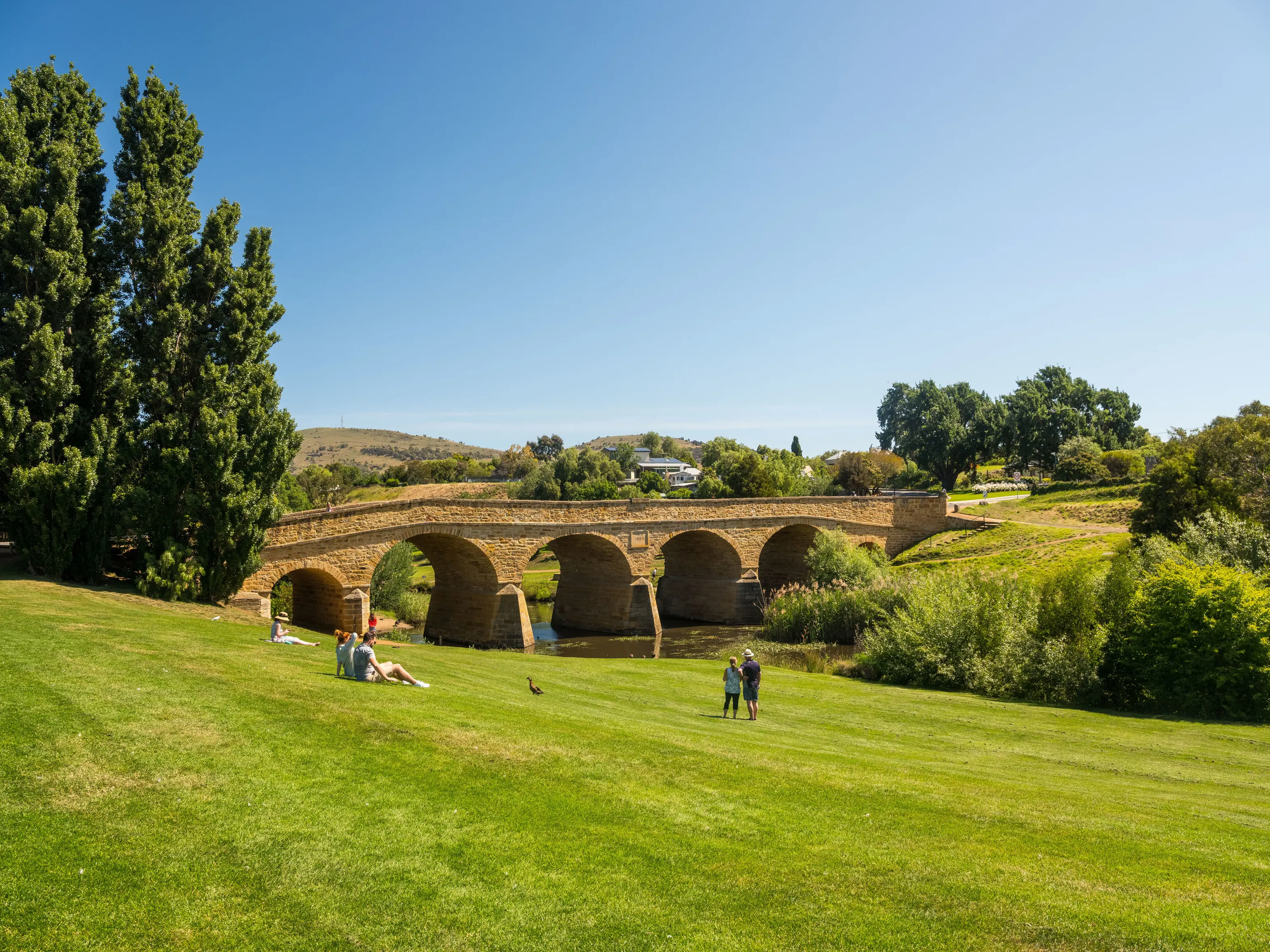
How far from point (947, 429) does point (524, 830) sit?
84391mm

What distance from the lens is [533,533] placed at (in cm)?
3516

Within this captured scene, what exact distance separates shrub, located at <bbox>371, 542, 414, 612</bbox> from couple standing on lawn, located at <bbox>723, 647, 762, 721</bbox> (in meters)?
27.1

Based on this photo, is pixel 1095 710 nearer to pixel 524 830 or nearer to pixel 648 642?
pixel 524 830

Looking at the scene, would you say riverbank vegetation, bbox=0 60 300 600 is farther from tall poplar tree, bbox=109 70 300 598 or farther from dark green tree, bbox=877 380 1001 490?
dark green tree, bbox=877 380 1001 490

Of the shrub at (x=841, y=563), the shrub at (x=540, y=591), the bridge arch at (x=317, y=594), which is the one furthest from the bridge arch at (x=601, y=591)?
the bridge arch at (x=317, y=594)

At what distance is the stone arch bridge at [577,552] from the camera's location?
2952 cm

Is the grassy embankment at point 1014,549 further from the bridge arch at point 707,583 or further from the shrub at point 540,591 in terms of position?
the shrub at point 540,591

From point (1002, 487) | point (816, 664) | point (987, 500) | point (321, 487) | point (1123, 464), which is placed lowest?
point (816, 664)

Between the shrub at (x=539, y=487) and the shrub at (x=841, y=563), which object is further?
the shrub at (x=539, y=487)

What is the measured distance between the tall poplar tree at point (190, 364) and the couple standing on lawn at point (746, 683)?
14.9 m

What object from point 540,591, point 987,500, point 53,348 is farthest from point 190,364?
point 987,500

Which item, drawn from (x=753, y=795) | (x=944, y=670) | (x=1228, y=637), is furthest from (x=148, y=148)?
(x=1228, y=637)

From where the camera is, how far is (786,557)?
5119 cm

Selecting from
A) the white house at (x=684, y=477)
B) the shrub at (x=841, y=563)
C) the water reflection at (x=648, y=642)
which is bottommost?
the water reflection at (x=648, y=642)
